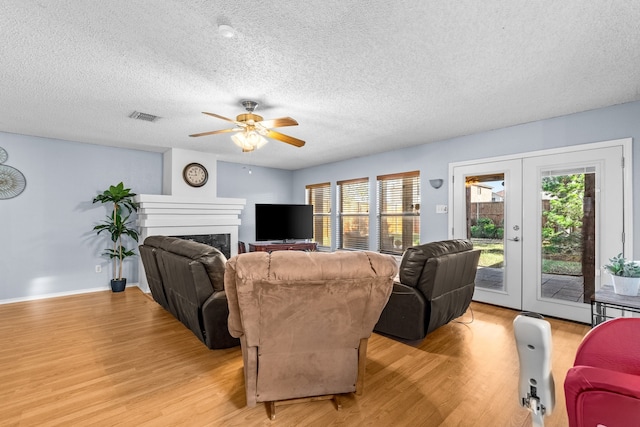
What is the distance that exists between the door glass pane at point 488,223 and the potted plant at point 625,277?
158 cm

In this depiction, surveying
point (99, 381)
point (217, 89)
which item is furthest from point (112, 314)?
point (217, 89)

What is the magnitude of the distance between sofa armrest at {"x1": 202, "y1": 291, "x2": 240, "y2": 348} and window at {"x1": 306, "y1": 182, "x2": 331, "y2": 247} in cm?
424

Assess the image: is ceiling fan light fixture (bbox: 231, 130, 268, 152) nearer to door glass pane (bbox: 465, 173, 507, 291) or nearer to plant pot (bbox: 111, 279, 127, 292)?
door glass pane (bbox: 465, 173, 507, 291)

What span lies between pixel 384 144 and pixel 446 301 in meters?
2.81

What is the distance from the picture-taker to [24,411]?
1823 mm

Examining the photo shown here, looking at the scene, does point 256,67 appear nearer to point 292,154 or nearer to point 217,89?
point 217,89

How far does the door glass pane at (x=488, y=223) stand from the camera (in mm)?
3980

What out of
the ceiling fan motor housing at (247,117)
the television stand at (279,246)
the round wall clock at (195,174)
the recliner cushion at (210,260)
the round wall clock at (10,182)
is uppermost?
the ceiling fan motor housing at (247,117)

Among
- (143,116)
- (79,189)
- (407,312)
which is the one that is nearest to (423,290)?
(407,312)

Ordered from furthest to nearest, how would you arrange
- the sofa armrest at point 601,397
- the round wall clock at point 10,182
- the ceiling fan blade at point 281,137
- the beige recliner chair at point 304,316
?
1. the round wall clock at point 10,182
2. the ceiling fan blade at point 281,137
3. the beige recliner chair at point 304,316
4. the sofa armrest at point 601,397

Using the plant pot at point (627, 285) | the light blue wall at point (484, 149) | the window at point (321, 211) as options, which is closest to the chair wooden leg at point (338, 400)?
the plant pot at point (627, 285)

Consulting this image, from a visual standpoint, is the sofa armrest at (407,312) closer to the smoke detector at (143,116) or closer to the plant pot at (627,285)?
the plant pot at (627,285)

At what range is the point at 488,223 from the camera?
4.09m

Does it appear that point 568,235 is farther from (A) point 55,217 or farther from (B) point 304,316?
(A) point 55,217
